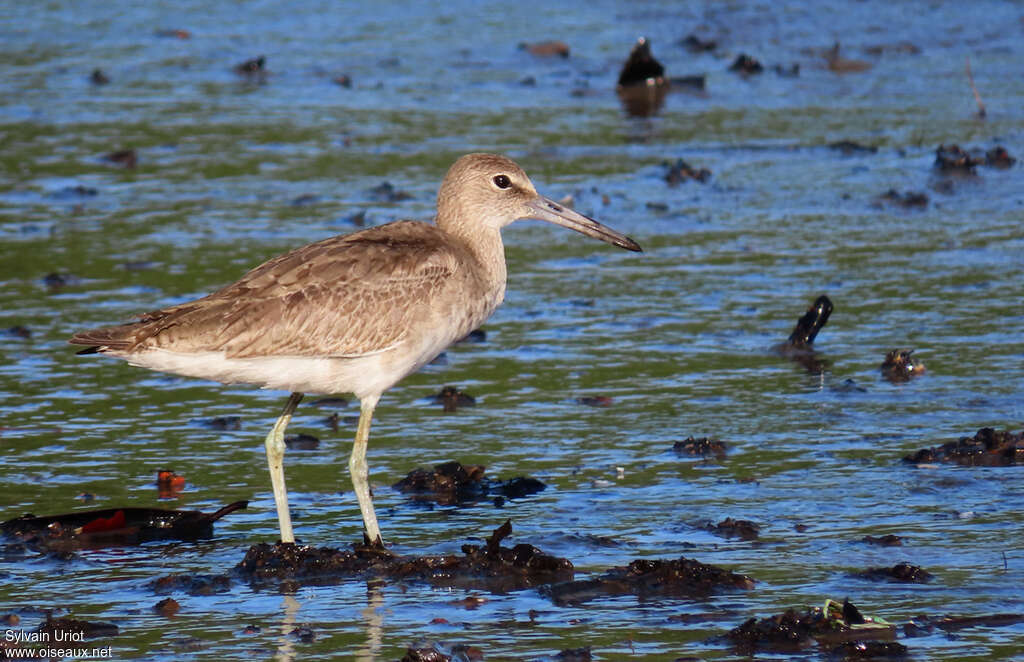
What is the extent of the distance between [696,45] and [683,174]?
5168mm

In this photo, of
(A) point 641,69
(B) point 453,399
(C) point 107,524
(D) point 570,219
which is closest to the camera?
(C) point 107,524

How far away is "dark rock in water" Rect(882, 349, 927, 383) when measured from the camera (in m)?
9.30

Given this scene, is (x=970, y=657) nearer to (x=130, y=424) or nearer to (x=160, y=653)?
(x=160, y=653)

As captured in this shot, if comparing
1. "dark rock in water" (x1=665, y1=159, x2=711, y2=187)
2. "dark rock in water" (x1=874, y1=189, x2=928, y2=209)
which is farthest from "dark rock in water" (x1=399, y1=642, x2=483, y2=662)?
"dark rock in water" (x1=665, y1=159, x2=711, y2=187)

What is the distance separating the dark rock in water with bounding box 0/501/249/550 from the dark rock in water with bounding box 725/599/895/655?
2534 mm

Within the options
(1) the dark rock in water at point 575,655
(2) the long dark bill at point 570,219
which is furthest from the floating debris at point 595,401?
(1) the dark rock in water at point 575,655

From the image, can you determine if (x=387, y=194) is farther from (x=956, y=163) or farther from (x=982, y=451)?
(x=982, y=451)

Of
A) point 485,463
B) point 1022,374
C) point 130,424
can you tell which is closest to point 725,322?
point 1022,374

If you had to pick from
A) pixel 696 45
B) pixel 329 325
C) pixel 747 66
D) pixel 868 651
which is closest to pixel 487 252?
pixel 329 325

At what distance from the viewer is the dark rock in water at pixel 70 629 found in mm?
6273

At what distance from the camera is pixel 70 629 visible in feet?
20.7

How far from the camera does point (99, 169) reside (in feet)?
46.2

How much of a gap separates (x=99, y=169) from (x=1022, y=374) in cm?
791

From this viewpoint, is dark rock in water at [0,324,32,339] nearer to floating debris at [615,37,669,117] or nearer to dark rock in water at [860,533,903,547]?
dark rock in water at [860,533,903,547]
